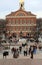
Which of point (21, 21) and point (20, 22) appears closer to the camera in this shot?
point (21, 21)

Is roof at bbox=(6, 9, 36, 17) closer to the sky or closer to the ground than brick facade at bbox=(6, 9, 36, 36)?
closer to the sky

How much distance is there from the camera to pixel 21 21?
80750 mm

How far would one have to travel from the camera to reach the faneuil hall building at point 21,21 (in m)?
79.3

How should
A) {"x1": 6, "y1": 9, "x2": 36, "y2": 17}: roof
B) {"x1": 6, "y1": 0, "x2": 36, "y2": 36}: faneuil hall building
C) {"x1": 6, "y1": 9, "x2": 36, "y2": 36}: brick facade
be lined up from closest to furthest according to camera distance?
{"x1": 6, "y1": 9, "x2": 36, "y2": 17}: roof < {"x1": 6, "y1": 0, "x2": 36, "y2": 36}: faneuil hall building < {"x1": 6, "y1": 9, "x2": 36, "y2": 36}: brick facade

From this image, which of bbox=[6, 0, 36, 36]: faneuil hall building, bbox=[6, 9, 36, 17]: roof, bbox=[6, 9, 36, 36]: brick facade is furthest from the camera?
bbox=[6, 9, 36, 36]: brick facade

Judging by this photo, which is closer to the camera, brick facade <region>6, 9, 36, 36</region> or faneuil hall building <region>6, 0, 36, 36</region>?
faneuil hall building <region>6, 0, 36, 36</region>

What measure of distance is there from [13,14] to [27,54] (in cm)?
5247

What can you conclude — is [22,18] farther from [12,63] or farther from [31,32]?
[12,63]

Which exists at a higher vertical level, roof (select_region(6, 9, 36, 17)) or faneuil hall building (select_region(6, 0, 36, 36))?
roof (select_region(6, 9, 36, 17))

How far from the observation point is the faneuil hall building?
260 ft

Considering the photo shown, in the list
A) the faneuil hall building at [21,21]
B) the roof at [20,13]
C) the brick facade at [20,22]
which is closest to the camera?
the roof at [20,13]

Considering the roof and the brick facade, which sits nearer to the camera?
the roof

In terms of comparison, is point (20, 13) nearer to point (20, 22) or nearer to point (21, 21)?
point (21, 21)

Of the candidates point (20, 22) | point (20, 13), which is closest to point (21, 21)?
point (20, 22)
